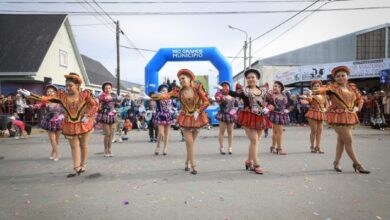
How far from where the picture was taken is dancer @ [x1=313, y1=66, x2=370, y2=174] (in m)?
6.26

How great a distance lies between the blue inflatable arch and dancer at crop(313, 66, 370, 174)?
12.1 metres

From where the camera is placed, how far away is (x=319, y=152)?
343 inches

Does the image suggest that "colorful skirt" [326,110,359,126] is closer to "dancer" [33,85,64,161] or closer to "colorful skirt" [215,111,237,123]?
"colorful skirt" [215,111,237,123]

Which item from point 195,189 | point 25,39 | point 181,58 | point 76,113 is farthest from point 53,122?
point 25,39

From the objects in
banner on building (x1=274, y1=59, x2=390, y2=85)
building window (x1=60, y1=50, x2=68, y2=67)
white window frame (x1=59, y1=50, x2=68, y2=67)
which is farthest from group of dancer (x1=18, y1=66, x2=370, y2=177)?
building window (x1=60, y1=50, x2=68, y2=67)

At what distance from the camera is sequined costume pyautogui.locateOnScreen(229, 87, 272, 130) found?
629cm

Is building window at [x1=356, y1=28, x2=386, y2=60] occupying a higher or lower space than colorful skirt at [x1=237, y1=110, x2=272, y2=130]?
higher

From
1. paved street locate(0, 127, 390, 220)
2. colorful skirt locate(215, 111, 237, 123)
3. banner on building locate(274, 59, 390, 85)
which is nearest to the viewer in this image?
paved street locate(0, 127, 390, 220)

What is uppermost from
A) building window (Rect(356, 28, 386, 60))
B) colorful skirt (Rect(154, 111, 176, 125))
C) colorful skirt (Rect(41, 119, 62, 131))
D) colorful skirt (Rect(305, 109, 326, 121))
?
building window (Rect(356, 28, 386, 60))

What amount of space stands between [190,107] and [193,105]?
3.0 inches

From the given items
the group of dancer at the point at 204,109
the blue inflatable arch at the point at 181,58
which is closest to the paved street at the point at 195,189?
the group of dancer at the point at 204,109

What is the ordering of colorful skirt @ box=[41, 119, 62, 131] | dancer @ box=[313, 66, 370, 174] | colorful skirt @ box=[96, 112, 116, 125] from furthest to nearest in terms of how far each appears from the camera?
1. colorful skirt @ box=[96, 112, 116, 125]
2. colorful skirt @ box=[41, 119, 62, 131]
3. dancer @ box=[313, 66, 370, 174]

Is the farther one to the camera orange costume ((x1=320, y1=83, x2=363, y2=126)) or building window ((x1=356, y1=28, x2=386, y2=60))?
building window ((x1=356, y1=28, x2=386, y2=60))

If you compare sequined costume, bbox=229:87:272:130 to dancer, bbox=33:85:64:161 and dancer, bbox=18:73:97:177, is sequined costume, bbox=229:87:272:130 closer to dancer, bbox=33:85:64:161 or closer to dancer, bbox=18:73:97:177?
dancer, bbox=18:73:97:177
